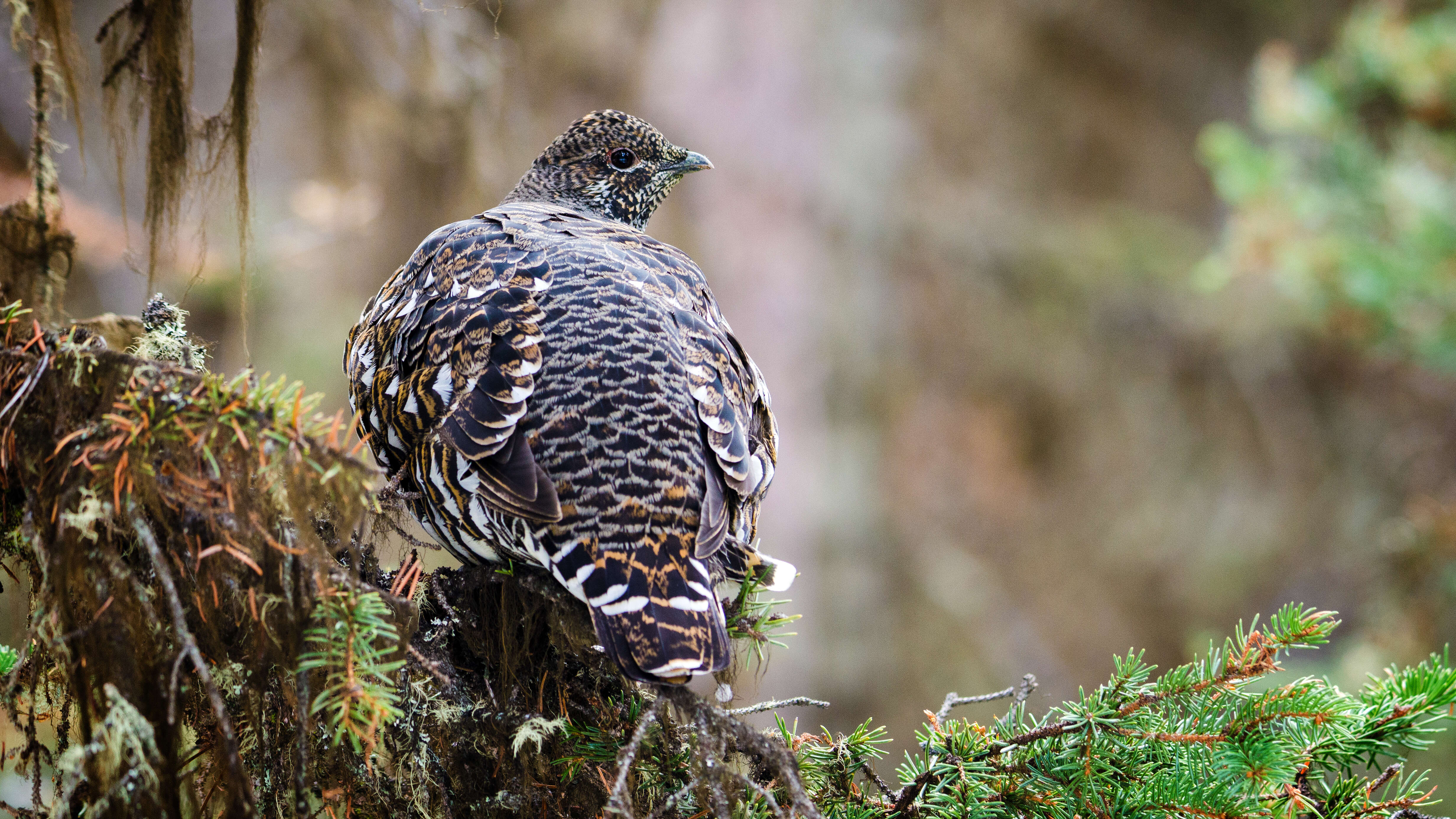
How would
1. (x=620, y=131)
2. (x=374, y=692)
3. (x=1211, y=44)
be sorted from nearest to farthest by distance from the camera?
(x=374, y=692) < (x=620, y=131) < (x=1211, y=44)

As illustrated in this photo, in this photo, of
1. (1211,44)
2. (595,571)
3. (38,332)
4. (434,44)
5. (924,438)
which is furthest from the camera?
(1211,44)

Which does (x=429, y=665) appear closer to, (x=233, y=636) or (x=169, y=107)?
Result: (x=233, y=636)

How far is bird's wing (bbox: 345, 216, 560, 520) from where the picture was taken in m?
2.49

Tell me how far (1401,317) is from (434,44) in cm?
715

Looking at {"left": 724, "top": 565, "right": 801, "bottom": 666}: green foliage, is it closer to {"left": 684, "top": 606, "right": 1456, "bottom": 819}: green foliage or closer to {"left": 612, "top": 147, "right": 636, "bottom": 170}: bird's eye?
{"left": 684, "top": 606, "right": 1456, "bottom": 819}: green foliage

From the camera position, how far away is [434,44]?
21.1 ft

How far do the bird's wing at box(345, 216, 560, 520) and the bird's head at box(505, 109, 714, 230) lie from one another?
44.9 inches

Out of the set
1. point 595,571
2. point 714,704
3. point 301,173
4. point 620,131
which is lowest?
point 714,704

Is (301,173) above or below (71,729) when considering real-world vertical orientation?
above

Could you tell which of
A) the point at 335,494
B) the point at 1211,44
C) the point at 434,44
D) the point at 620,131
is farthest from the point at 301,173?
the point at 1211,44

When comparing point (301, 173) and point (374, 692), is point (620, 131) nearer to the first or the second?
point (374, 692)

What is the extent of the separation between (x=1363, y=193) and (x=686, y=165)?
569 centimetres

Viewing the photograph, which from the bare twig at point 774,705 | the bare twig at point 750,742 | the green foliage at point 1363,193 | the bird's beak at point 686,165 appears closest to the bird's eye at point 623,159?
the bird's beak at point 686,165

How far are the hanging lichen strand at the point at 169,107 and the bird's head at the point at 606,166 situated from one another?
4.78ft
